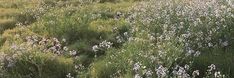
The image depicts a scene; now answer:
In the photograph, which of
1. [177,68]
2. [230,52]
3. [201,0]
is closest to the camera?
[177,68]

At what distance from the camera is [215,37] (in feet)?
26.4

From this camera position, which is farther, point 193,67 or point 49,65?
point 49,65

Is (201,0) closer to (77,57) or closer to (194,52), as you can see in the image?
(194,52)

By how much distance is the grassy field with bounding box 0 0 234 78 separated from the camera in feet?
24.0

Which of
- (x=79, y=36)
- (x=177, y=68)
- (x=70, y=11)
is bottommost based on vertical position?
(x=177, y=68)

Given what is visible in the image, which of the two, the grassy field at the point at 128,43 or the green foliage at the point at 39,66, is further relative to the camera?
the green foliage at the point at 39,66

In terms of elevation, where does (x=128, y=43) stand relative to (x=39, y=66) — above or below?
above

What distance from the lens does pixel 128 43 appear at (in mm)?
8039

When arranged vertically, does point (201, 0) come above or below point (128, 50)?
above

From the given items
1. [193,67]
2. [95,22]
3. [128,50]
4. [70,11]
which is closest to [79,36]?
[95,22]

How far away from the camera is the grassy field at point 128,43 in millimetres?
7305

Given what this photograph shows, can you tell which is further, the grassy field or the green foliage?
the green foliage

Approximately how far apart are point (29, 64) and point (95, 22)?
8.13 ft

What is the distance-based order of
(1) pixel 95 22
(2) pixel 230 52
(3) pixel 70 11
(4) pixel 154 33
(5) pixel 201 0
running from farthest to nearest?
1. (3) pixel 70 11
2. (1) pixel 95 22
3. (5) pixel 201 0
4. (4) pixel 154 33
5. (2) pixel 230 52
